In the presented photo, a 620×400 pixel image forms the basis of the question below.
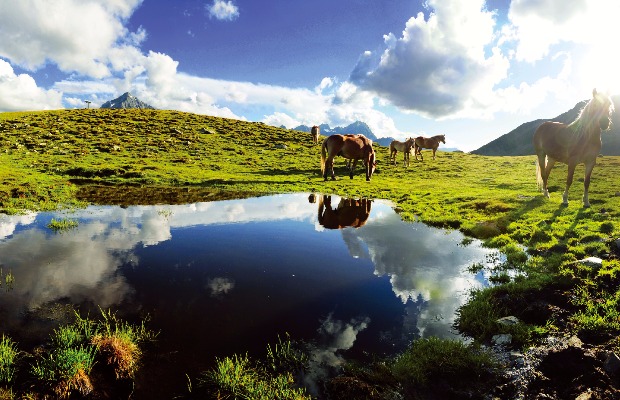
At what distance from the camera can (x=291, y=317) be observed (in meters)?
7.22

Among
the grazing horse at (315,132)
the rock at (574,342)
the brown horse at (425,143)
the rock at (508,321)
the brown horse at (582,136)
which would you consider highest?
the grazing horse at (315,132)

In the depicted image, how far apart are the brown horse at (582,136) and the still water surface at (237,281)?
8.05 m

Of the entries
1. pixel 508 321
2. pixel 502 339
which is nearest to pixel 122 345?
pixel 502 339

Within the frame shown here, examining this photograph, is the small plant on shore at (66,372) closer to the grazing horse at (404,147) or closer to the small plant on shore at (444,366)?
the small plant on shore at (444,366)

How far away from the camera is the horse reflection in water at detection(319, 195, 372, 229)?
53.9ft

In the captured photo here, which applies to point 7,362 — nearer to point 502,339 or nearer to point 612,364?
point 502,339

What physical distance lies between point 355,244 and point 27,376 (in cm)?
1010

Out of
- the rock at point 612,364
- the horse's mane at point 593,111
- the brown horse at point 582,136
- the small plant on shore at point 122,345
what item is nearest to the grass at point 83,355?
the small plant on shore at point 122,345

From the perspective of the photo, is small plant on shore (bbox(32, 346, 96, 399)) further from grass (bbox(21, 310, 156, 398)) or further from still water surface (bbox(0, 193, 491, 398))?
still water surface (bbox(0, 193, 491, 398))

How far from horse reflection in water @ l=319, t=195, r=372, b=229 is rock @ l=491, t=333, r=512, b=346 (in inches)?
370

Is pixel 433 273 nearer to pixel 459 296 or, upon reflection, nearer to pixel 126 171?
pixel 459 296

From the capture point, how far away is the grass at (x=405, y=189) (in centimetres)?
795

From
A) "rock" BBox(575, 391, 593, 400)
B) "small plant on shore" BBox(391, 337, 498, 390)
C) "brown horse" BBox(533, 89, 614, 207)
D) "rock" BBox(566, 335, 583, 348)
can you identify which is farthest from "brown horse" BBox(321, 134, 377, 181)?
"rock" BBox(575, 391, 593, 400)

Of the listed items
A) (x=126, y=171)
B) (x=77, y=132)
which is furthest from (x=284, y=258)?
(x=77, y=132)
